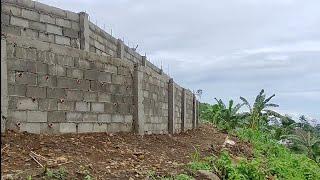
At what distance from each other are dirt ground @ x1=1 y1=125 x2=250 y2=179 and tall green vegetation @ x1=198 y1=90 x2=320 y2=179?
818 millimetres

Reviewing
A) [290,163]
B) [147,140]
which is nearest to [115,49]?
[147,140]

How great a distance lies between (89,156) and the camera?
20.5 feet

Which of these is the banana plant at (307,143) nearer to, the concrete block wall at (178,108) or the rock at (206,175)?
the concrete block wall at (178,108)

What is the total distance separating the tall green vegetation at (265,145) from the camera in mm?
7309

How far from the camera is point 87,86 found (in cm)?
763

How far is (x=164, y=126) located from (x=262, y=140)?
6665 mm

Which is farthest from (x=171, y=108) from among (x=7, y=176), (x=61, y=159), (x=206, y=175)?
(x=7, y=176)

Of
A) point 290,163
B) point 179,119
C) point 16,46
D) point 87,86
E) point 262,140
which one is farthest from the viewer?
point 262,140

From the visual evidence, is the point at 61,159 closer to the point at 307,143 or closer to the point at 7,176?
the point at 7,176

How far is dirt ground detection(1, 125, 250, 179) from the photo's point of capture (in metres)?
5.16

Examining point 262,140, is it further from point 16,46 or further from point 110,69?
point 16,46

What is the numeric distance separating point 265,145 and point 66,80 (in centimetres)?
981

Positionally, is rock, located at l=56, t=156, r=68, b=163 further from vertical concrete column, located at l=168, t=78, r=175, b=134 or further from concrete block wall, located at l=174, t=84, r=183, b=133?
concrete block wall, located at l=174, t=84, r=183, b=133

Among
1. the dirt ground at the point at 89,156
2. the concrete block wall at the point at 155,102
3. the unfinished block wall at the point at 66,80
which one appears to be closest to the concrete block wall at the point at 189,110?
the concrete block wall at the point at 155,102
